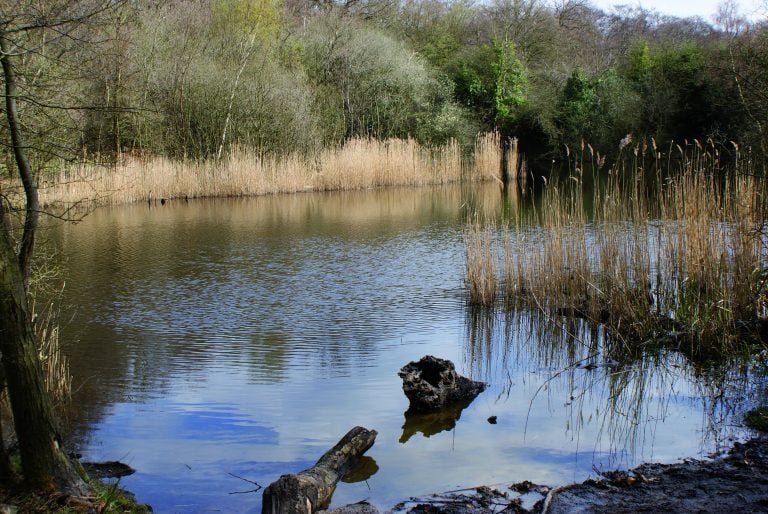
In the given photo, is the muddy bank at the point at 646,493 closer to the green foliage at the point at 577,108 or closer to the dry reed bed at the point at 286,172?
the dry reed bed at the point at 286,172

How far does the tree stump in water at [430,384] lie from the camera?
5206mm

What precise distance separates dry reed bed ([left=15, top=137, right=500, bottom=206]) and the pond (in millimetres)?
7735

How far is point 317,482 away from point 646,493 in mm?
1468

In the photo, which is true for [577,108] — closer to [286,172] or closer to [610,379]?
[286,172]

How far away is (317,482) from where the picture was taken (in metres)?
3.81

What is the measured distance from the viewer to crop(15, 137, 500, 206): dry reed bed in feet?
60.6

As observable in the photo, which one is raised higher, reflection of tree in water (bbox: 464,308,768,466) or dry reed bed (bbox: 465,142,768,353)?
dry reed bed (bbox: 465,142,768,353)

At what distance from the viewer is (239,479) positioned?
4277 millimetres

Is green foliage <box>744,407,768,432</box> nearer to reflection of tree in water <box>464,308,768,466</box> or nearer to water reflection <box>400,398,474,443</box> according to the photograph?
reflection of tree in water <box>464,308,768,466</box>

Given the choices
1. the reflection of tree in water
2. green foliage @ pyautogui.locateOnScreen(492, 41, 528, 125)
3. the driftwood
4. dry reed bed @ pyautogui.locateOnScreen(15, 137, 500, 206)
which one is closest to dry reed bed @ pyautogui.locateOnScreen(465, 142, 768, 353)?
the reflection of tree in water

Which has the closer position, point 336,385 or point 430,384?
point 430,384

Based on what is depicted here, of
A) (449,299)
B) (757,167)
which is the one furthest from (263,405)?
(757,167)

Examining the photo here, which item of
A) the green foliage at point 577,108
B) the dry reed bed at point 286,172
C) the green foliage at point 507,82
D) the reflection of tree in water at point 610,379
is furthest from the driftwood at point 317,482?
the green foliage at point 507,82

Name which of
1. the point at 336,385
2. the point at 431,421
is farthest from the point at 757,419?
the point at 336,385
